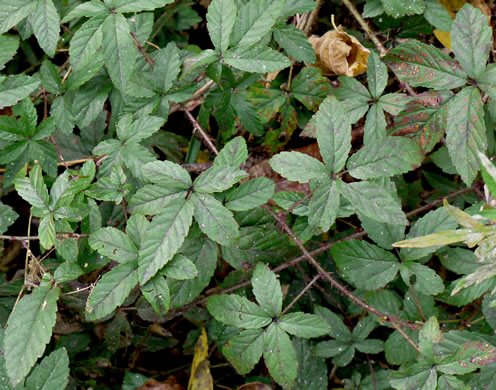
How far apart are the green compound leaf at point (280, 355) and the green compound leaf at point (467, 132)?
2.88 feet

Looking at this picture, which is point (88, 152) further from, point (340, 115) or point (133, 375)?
point (340, 115)

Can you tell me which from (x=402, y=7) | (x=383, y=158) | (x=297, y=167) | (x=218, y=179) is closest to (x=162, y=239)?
(x=218, y=179)

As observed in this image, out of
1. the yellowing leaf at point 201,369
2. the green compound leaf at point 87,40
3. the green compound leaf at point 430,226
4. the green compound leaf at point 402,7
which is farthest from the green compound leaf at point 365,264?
the green compound leaf at point 87,40

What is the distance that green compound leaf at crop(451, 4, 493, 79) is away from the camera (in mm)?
1805

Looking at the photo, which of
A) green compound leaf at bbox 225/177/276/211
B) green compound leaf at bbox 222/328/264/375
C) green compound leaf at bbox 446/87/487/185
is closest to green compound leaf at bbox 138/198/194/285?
green compound leaf at bbox 225/177/276/211

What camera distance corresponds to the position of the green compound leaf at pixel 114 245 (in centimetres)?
178

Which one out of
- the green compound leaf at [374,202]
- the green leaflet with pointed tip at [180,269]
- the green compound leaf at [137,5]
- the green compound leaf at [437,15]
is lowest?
the green leaflet with pointed tip at [180,269]

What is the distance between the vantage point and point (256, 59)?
1.91m

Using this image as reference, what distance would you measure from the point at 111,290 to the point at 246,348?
0.55m

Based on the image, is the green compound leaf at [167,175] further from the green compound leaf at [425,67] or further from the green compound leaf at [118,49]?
the green compound leaf at [425,67]

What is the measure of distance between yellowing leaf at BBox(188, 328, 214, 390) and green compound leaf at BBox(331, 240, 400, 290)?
0.81m

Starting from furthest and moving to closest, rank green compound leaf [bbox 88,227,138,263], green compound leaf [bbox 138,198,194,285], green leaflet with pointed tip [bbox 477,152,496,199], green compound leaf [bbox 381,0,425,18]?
green compound leaf [bbox 381,0,425,18], green compound leaf [bbox 88,227,138,263], green compound leaf [bbox 138,198,194,285], green leaflet with pointed tip [bbox 477,152,496,199]

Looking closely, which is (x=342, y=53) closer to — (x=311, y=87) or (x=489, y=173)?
(x=311, y=87)

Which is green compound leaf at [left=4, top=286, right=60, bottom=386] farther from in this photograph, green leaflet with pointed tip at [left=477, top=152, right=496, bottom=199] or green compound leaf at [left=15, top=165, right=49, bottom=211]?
green leaflet with pointed tip at [left=477, top=152, right=496, bottom=199]
